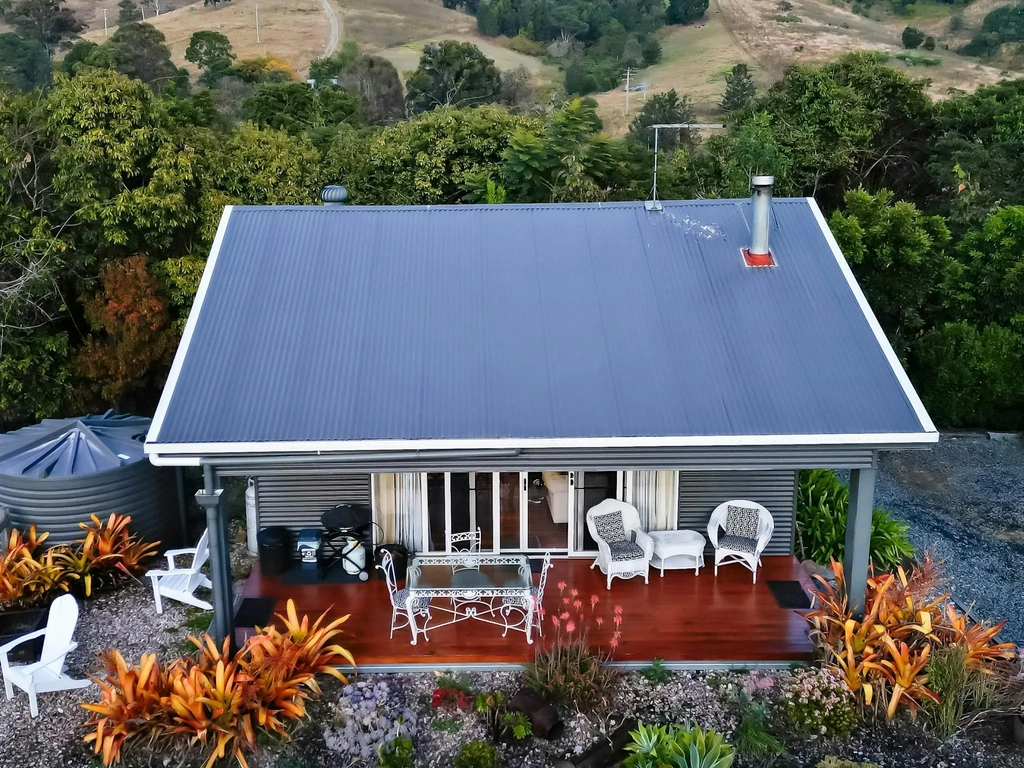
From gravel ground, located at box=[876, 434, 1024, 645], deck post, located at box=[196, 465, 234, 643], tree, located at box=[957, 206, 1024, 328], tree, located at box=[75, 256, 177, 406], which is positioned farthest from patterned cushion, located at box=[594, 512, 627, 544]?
tree, located at box=[957, 206, 1024, 328]

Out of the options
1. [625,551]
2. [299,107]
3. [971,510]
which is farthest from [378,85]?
[625,551]

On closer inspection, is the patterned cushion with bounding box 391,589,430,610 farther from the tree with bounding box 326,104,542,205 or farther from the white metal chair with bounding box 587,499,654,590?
the tree with bounding box 326,104,542,205

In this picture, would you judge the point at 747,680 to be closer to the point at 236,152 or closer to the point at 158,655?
the point at 158,655

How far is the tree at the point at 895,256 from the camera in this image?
15641 millimetres

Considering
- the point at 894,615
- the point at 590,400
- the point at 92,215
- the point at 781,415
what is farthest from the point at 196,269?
the point at 894,615

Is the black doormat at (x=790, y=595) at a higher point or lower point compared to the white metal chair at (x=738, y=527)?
lower

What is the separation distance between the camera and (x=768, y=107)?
20.7 metres

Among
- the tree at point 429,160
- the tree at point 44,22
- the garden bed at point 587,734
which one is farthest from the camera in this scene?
the tree at point 44,22

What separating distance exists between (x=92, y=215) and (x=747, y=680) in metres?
11.9

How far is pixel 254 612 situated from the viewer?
8.37 m

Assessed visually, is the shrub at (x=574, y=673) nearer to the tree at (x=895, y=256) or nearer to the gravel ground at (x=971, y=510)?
the gravel ground at (x=971, y=510)

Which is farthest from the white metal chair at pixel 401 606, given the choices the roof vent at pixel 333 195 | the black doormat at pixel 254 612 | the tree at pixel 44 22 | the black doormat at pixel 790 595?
the tree at pixel 44 22

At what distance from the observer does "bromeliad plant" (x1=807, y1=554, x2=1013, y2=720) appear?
22.8ft

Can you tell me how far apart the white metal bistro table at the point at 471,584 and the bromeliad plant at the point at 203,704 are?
55.1 inches
